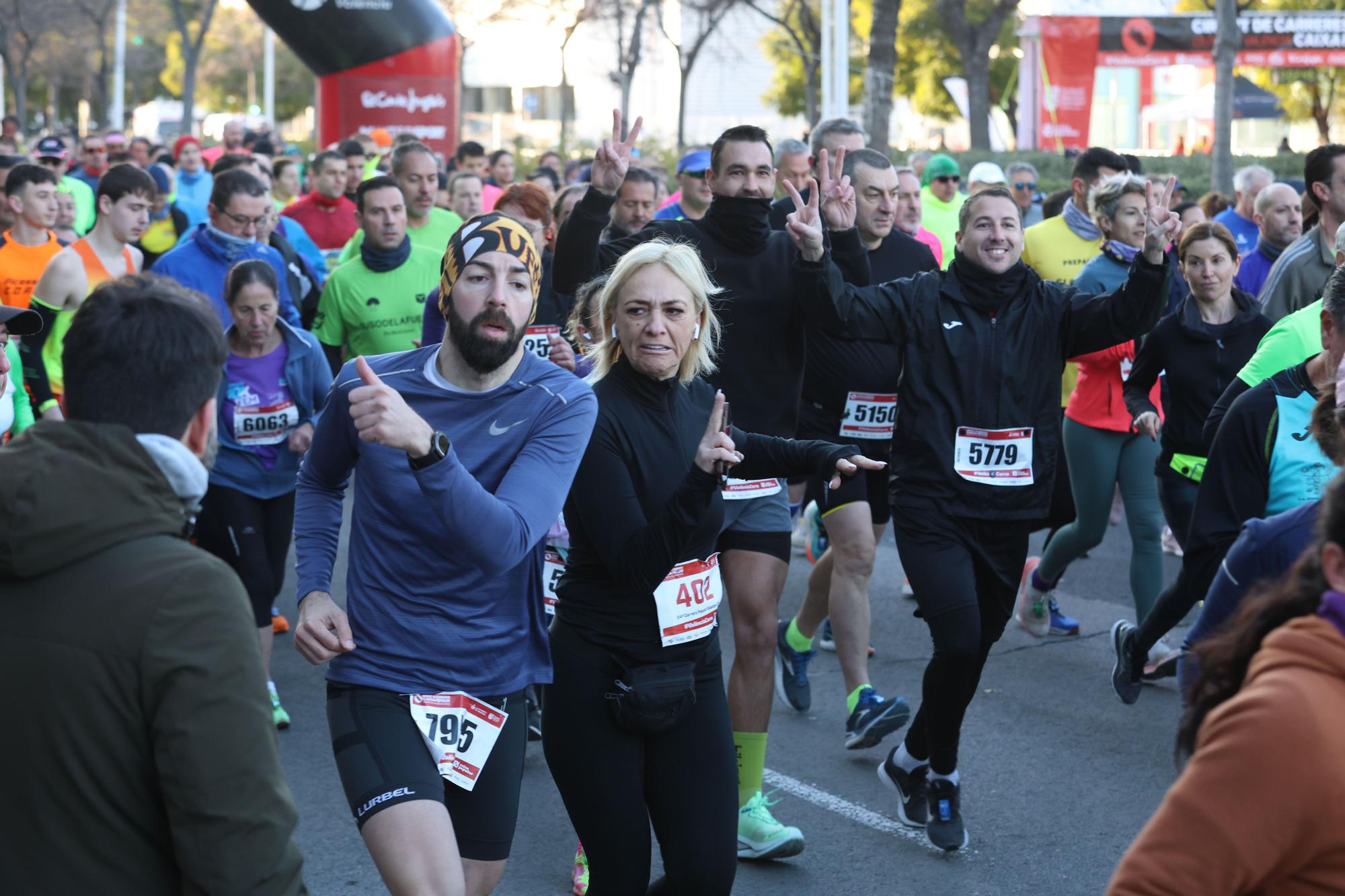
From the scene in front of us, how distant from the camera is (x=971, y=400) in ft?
16.1

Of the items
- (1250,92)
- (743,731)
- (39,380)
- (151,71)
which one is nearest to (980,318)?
(743,731)

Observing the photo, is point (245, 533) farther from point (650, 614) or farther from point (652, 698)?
point (652, 698)

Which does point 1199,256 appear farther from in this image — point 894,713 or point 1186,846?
point 1186,846

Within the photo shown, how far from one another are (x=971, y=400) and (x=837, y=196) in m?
0.91

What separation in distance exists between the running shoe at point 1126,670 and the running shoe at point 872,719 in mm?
872

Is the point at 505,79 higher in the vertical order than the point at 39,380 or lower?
higher

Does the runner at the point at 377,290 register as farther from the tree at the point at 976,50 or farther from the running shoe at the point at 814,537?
the tree at the point at 976,50

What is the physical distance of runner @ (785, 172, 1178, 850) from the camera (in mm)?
4867

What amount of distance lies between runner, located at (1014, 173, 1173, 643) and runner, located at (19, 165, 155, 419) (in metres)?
4.26

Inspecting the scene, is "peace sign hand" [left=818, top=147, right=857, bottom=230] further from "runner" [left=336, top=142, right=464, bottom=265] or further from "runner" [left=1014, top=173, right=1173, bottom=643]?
"runner" [left=336, top=142, right=464, bottom=265]

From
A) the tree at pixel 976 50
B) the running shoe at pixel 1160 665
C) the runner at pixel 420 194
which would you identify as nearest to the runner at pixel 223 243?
the runner at pixel 420 194

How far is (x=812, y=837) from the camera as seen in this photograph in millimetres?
5102

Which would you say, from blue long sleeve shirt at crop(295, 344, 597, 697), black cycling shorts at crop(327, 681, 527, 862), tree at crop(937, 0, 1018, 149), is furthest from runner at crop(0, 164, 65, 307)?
tree at crop(937, 0, 1018, 149)

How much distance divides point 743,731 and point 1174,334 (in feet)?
9.86
